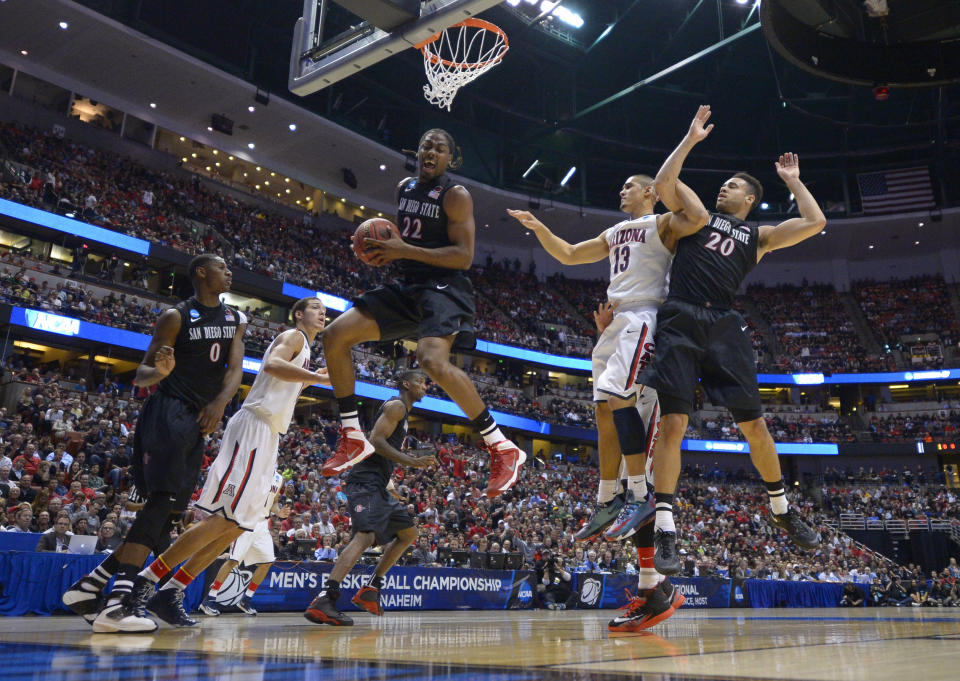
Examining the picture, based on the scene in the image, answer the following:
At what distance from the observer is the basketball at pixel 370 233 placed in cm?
407

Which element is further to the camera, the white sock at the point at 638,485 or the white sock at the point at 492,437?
the white sock at the point at 638,485

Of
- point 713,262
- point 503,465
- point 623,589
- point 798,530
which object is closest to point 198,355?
point 503,465

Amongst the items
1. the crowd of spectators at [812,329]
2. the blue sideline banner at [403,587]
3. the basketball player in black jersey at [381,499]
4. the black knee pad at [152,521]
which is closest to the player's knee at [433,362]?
the black knee pad at [152,521]

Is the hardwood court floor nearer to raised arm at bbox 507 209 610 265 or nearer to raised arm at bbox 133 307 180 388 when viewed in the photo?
raised arm at bbox 133 307 180 388

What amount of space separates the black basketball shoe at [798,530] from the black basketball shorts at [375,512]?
117 inches

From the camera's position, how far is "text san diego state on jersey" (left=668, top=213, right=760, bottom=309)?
4488mm

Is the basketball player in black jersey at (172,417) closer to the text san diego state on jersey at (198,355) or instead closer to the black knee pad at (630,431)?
the text san diego state on jersey at (198,355)

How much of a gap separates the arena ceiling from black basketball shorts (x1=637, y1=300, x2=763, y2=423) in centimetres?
2448

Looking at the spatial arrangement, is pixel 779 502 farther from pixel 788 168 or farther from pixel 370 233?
pixel 370 233

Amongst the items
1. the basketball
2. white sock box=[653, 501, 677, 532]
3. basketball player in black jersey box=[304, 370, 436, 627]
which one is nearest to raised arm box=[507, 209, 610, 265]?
the basketball

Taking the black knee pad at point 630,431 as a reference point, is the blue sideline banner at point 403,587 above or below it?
below

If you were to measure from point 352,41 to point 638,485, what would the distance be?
5381 mm

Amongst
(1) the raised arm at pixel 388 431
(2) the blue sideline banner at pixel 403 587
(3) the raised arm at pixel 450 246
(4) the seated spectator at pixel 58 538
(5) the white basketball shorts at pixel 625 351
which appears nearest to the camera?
(3) the raised arm at pixel 450 246

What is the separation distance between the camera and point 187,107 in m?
29.4
